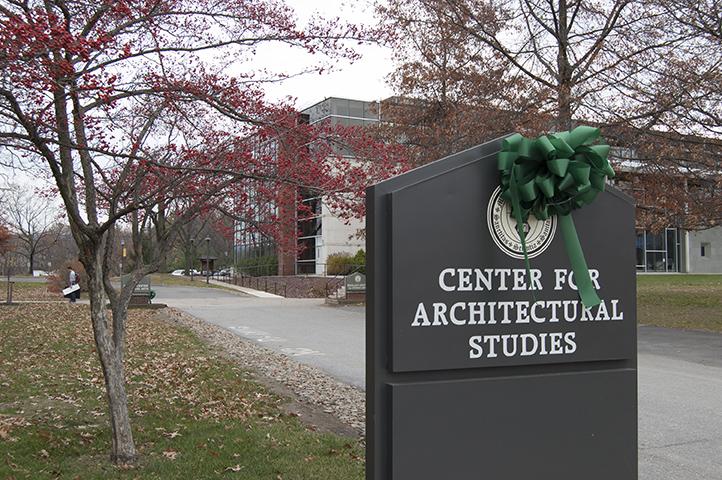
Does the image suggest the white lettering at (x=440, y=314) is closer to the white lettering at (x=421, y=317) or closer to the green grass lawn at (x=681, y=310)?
the white lettering at (x=421, y=317)

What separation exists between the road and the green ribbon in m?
3.32

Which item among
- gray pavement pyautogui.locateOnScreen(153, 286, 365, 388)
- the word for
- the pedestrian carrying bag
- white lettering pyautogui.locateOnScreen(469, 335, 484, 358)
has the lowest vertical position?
gray pavement pyautogui.locateOnScreen(153, 286, 365, 388)

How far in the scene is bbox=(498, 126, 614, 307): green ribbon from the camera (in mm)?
2645

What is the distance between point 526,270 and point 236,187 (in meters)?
4.05

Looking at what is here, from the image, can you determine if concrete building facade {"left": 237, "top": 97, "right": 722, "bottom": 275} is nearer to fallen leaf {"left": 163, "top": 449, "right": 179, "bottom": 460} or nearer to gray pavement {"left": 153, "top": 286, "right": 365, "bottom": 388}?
gray pavement {"left": 153, "top": 286, "right": 365, "bottom": 388}

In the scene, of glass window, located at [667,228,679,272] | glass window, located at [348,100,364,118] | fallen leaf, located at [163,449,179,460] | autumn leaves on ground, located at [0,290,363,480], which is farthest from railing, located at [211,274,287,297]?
glass window, located at [667,228,679,272]

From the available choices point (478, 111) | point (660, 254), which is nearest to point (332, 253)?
point (478, 111)

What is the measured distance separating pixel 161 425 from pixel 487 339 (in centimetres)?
468

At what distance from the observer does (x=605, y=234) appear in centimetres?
300

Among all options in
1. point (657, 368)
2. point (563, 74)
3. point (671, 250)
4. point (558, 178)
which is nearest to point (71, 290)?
point (563, 74)

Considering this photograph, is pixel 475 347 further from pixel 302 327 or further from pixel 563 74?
pixel 563 74

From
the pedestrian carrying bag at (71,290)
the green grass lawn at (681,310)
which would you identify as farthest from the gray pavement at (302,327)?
the green grass lawn at (681,310)

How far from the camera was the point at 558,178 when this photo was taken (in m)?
2.66

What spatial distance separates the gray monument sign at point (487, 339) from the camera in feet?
8.38
